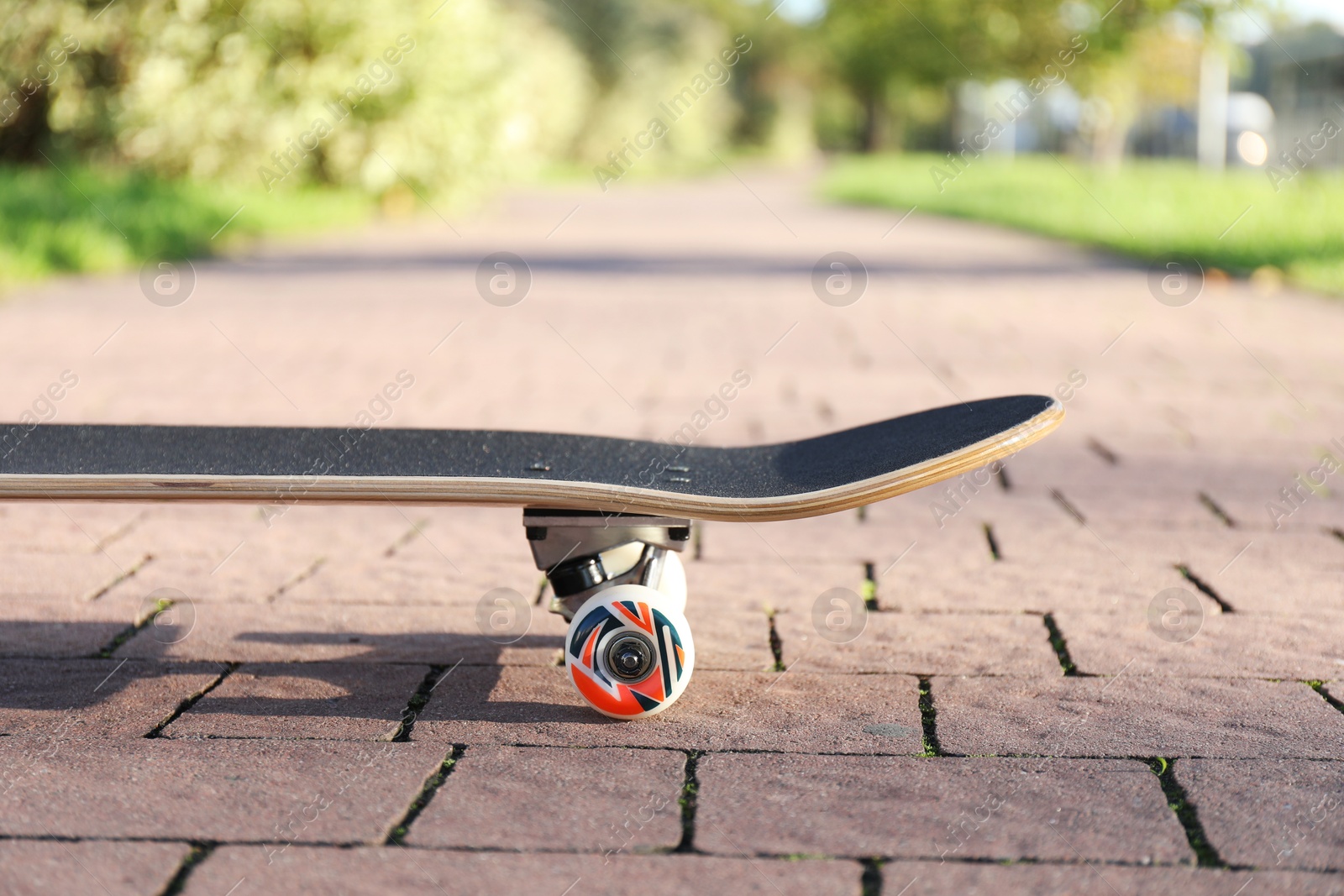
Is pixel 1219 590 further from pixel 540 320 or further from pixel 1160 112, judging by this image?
pixel 1160 112

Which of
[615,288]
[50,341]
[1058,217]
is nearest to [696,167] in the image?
[1058,217]

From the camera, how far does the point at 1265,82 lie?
5828 centimetres

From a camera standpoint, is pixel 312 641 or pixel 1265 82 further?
pixel 1265 82

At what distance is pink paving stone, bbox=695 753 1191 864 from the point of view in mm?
1718

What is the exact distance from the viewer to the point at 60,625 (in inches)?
103

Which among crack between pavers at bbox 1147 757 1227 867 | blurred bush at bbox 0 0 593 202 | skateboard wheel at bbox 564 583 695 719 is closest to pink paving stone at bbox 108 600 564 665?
skateboard wheel at bbox 564 583 695 719

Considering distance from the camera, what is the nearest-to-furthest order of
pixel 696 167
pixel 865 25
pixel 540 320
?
pixel 540 320 → pixel 865 25 → pixel 696 167

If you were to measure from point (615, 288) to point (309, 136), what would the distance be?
618 cm

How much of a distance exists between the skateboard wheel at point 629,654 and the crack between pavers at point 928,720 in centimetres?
39

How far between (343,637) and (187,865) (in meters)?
0.94

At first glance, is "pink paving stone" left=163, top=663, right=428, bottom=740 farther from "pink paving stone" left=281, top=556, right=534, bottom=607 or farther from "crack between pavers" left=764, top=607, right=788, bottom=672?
"crack between pavers" left=764, top=607, right=788, bottom=672

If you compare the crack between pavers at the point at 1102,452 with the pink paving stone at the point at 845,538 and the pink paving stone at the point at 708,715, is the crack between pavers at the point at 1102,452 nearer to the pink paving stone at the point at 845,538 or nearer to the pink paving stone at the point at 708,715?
the pink paving stone at the point at 845,538

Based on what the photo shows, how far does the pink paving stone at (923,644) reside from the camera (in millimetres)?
2412

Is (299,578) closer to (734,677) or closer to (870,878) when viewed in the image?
(734,677)
